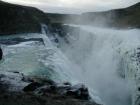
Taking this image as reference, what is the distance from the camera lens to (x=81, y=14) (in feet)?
259

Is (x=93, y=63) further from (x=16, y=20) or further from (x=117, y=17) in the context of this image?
(x=117, y=17)

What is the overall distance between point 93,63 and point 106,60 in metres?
3.65

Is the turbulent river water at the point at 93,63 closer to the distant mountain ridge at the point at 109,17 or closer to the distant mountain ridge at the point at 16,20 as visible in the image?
the distant mountain ridge at the point at 16,20

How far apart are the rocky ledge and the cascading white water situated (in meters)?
6.10

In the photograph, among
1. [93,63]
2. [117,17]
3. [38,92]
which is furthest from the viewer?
[117,17]

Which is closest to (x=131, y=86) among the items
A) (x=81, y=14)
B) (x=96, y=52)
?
(x=96, y=52)

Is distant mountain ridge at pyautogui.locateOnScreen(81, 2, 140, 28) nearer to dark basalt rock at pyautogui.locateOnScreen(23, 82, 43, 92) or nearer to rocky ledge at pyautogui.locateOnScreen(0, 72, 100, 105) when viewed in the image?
rocky ledge at pyautogui.locateOnScreen(0, 72, 100, 105)

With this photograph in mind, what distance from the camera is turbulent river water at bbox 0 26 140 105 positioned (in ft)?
90.0

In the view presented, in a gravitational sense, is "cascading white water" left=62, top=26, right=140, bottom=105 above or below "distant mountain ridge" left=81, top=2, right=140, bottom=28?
below

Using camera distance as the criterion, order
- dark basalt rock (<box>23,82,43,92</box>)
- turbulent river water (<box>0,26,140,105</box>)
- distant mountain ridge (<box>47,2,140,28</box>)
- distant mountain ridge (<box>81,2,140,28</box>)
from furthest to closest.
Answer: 1. distant mountain ridge (<box>47,2,140,28</box>)
2. distant mountain ridge (<box>81,2,140,28</box>)
3. turbulent river water (<box>0,26,140,105</box>)
4. dark basalt rock (<box>23,82,43,92</box>)

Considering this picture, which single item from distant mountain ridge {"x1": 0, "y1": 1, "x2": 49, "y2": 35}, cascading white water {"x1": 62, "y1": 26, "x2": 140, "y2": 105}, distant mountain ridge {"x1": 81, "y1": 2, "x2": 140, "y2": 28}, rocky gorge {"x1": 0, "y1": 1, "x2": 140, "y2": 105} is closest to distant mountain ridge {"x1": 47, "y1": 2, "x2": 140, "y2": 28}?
distant mountain ridge {"x1": 81, "y1": 2, "x2": 140, "y2": 28}

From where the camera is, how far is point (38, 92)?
63.6ft

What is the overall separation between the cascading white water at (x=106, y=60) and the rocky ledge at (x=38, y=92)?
20.0 ft

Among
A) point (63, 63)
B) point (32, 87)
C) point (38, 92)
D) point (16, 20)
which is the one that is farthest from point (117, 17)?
point (38, 92)
